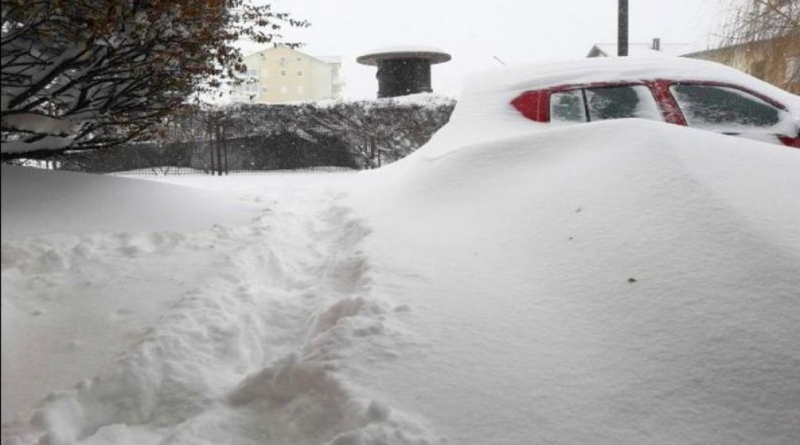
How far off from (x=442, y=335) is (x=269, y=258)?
2.03 metres

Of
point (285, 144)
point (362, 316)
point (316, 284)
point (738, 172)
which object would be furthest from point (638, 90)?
point (285, 144)

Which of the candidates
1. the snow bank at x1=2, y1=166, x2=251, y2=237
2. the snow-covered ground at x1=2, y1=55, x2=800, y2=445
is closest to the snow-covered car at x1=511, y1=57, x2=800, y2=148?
the snow-covered ground at x1=2, y1=55, x2=800, y2=445

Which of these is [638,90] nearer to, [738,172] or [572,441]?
[738,172]

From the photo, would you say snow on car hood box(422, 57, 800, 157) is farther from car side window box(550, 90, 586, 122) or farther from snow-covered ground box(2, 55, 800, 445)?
snow-covered ground box(2, 55, 800, 445)

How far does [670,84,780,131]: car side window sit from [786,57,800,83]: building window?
719cm

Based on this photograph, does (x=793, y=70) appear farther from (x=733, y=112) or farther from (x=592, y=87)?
(x=592, y=87)

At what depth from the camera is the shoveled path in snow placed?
7.54 feet

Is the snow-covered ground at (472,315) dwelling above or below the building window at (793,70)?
below

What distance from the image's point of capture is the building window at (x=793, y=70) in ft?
36.7

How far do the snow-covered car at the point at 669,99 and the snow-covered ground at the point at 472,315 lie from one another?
3.83 ft

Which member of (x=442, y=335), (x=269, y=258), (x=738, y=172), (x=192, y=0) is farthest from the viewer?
(x=269, y=258)

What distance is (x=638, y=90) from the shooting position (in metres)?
5.59

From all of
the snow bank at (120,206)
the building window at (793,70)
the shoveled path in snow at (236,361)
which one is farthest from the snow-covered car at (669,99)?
the building window at (793,70)

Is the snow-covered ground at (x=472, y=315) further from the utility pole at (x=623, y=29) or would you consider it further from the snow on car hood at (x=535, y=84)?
the utility pole at (x=623, y=29)
